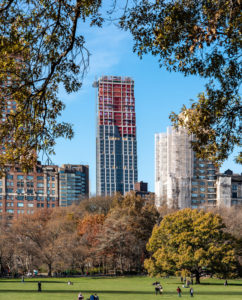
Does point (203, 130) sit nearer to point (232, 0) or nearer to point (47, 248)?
point (232, 0)

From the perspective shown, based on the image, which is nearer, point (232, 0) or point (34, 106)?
point (232, 0)

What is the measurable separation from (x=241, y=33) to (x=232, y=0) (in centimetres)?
135

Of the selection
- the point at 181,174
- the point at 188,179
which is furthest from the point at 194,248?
the point at 188,179

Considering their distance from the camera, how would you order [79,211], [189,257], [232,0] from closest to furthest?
[232,0], [189,257], [79,211]

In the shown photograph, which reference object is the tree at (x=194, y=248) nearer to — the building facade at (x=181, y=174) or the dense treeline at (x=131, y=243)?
the dense treeline at (x=131, y=243)

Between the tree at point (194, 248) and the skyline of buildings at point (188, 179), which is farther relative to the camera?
the skyline of buildings at point (188, 179)

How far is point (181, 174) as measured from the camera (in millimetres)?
144875

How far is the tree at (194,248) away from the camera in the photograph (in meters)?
65.5

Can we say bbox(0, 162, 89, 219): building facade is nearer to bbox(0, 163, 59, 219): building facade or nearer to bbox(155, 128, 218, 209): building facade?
bbox(0, 163, 59, 219): building facade

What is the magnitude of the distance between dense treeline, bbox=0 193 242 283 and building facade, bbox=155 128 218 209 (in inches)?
1618

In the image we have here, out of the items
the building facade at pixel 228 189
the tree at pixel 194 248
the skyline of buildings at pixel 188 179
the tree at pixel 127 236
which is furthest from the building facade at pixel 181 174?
the tree at pixel 194 248

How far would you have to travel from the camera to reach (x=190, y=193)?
501 feet

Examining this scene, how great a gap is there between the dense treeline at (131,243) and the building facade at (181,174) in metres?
41.1

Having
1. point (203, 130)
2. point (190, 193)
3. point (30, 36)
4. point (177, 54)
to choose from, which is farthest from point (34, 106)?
point (190, 193)
